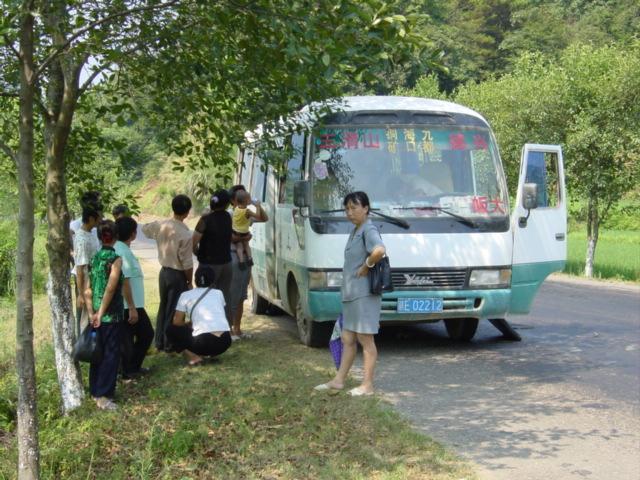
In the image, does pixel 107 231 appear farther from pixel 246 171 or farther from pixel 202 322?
pixel 246 171

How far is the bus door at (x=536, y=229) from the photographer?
9711mm

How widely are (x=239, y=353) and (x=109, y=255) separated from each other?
2767 mm

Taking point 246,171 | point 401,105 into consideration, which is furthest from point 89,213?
point 246,171

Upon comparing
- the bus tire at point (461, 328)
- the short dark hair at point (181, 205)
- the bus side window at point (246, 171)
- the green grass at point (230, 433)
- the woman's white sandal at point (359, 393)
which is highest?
the bus side window at point (246, 171)

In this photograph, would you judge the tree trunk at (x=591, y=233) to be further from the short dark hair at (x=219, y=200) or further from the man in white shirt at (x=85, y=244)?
the man in white shirt at (x=85, y=244)

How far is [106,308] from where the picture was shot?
729 centimetres

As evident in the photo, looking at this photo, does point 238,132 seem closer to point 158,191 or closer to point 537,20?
point 158,191

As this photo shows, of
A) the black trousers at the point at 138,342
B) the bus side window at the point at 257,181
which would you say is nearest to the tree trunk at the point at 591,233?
the bus side window at the point at 257,181

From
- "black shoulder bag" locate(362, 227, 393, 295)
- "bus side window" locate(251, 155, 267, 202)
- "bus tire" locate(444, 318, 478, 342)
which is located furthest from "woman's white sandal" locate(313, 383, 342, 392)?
"bus side window" locate(251, 155, 267, 202)

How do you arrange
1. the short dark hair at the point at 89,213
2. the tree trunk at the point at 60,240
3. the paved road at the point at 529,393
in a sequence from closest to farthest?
the paved road at the point at 529,393 → the tree trunk at the point at 60,240 → the short dark hair at the point at 89,213

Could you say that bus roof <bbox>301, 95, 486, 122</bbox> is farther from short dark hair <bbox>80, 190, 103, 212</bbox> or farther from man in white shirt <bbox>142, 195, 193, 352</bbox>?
short dark hair <bbox>80, 190, 103, 212</bbox>

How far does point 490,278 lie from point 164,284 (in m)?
3.47

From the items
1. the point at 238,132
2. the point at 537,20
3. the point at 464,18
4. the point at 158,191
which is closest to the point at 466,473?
Answer: the point at 238,132

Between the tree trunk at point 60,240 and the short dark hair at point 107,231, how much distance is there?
0.85 ft
